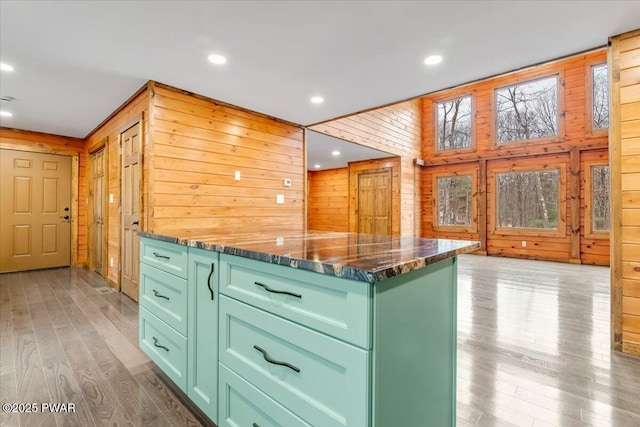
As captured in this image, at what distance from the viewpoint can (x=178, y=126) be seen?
3.38m

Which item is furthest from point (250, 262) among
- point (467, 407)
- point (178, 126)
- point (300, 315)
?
point (178, 126)

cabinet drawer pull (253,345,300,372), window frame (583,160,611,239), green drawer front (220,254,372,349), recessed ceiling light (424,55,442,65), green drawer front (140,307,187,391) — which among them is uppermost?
recessed ceiling light (424,55,442,65)

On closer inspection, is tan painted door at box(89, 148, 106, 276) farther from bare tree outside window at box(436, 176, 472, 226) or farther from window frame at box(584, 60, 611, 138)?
window frame at box(584, 60, 611, 138)

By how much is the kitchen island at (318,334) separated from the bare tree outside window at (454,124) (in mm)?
7093

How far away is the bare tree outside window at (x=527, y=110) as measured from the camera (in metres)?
6.51

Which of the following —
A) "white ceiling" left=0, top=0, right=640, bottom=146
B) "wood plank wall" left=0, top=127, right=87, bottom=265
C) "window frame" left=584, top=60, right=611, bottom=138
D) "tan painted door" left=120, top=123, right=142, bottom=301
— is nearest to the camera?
"white ceiling" left=0, top=0, right=640, bottom=146

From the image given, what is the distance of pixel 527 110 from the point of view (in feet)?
22.4

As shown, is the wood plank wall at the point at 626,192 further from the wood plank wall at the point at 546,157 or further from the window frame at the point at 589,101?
the window frame at the point at 589,101

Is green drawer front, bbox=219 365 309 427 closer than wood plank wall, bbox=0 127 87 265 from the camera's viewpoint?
Yes

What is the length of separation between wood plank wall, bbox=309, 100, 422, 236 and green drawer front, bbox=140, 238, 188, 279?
12.9ft

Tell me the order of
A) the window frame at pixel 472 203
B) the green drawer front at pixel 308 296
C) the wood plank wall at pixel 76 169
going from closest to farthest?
the green drawer front at pixel 308 296
the wood plank wall at pixel 76 169
the window frame at pixel 472 203

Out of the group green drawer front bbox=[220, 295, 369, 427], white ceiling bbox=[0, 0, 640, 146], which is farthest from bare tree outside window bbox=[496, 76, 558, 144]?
green drawer front bbox=[220, 295, 369, 427]

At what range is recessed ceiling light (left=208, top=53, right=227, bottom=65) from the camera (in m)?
2.67

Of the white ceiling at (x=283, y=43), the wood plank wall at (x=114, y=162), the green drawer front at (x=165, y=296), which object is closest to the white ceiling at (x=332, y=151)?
the white ceiling at (x=283, y=43)
